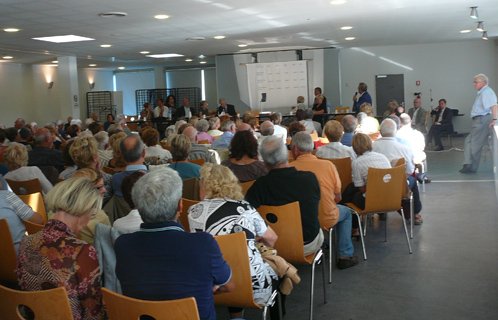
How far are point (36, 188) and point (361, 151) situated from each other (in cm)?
316

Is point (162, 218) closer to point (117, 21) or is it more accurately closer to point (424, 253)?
point (424, 253)

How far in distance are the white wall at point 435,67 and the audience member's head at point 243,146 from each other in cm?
1451

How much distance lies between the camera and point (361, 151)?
4828mm

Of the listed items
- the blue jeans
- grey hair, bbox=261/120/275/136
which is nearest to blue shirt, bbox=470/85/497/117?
grey hair, bbox=261/120/275/136

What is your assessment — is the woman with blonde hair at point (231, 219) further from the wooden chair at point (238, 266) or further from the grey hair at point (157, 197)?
the grey hair at point (157, 197)

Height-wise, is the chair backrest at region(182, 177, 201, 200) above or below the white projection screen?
below

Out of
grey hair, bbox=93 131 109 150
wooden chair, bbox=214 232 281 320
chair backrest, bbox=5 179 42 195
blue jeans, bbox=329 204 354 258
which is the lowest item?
blue jeans, bbox=329 204 354 258

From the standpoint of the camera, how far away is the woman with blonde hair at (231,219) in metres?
2.69

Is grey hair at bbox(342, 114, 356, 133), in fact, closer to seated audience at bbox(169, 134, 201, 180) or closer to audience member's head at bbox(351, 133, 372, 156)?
audience member's head at bbox(351, 133, 372, 156)

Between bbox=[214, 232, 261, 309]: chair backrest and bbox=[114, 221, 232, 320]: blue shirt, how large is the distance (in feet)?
1.43

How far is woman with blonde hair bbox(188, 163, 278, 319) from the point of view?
269 centimetres

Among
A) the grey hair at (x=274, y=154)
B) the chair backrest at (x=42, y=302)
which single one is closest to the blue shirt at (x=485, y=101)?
the grey hair at (x=274, y=154)

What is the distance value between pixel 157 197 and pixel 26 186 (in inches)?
124

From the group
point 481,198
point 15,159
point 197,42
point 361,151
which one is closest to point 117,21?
point 197,42
